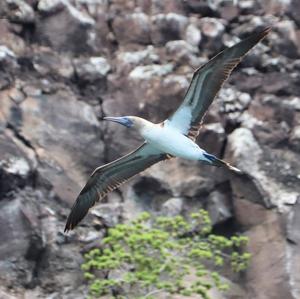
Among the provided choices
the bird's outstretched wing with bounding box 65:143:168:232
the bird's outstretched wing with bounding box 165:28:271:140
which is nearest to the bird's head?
the bird's outstretched wing with bounding box 165:28:271:140

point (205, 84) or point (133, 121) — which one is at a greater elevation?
point (205, 84)

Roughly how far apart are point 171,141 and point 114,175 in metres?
1.06

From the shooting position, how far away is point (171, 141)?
10438 mm

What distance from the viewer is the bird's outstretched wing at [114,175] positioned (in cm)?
1112

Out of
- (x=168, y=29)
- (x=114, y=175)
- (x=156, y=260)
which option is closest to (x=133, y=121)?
(x=114, y=175)

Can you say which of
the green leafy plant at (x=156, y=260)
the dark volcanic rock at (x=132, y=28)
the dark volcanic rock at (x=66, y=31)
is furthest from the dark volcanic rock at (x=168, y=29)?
the green leafy plant at (x=156, y=260)

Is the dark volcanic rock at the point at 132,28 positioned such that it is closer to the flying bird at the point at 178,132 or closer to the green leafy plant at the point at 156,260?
the green leafy plant at the point at 156,260

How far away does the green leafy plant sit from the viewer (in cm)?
1141

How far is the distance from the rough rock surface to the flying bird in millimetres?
1223

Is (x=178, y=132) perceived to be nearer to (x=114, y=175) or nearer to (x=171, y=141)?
(x=171, y=141)

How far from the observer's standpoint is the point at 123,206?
12.9 m

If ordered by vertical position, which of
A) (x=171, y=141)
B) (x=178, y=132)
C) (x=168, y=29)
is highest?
(x=168, y=29)

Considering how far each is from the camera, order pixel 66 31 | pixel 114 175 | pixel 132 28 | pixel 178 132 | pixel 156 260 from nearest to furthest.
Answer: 1. pixel 178 132
2. pixel 114 175
3. pixel 156 260
4. pixel 66 31
5. pixel 132 28

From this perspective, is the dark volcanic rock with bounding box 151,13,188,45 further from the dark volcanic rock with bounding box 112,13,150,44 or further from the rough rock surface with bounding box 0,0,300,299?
the dark volcanic rock with bounding box 112,13,150,44
